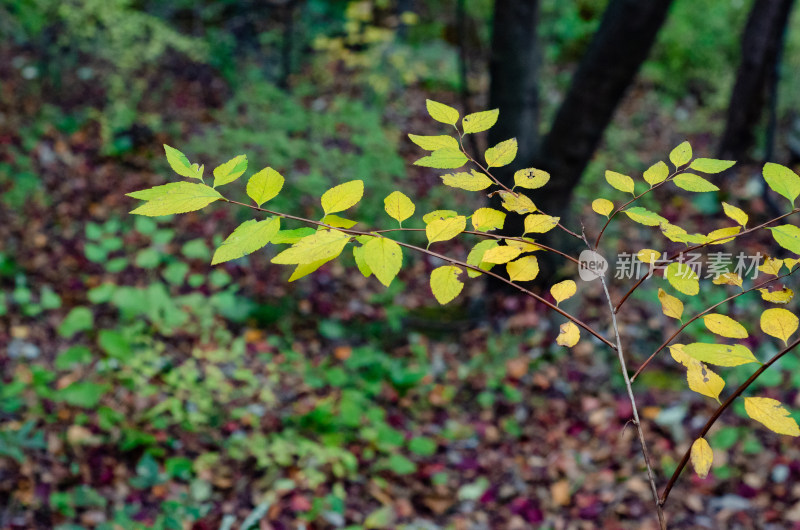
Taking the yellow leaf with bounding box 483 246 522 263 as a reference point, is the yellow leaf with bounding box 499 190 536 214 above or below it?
above

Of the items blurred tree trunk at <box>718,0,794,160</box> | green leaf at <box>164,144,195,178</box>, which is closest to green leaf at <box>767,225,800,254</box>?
green leaf at <box>164,144,195,178</box>

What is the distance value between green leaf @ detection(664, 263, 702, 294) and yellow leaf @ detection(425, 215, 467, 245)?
0.34 meters

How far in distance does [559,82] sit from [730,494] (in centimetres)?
563

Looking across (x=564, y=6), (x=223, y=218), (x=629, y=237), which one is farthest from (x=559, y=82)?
(x=223, y=218)

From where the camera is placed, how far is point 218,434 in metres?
2.75

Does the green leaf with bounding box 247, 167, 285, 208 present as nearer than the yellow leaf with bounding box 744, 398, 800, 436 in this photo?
No

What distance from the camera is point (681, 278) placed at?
2.90 ft

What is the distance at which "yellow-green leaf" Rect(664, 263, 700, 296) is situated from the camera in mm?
874

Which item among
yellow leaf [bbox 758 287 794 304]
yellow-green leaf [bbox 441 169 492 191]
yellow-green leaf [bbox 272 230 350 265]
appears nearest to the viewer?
yellow-green leaf [bbox 272 230 350 265]

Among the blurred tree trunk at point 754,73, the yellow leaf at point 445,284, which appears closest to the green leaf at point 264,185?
the yellow leaf at point 445,284

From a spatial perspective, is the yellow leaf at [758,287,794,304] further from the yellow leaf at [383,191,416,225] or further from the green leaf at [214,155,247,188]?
the green leaf at [214,155,247,188]

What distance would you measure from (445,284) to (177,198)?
0.41 meters

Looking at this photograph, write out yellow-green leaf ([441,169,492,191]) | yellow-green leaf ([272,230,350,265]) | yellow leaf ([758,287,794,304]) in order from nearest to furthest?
yellow-green leaf ([272,230,350,265]), yellow leaf ([758,287,794,304]), yellow-green leaf ([441,169,492,191])

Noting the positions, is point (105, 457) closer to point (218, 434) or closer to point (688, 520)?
point (218, 434)
